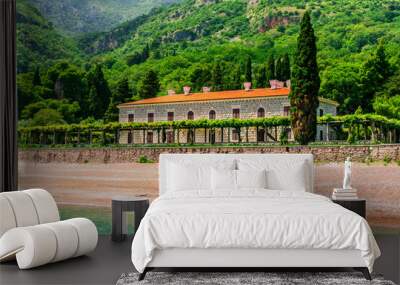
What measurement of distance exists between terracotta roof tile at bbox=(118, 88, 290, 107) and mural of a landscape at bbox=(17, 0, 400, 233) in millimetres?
88

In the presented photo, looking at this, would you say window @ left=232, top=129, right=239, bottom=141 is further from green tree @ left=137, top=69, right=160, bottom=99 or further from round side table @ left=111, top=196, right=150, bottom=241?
round side table @ left=111, top=196, right=150, bottom=241

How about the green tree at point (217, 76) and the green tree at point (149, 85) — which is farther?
the green tree at point (149, 85)

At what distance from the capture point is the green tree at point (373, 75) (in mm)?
7605

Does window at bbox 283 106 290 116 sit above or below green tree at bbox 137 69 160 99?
below

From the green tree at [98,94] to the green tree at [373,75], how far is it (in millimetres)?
3533

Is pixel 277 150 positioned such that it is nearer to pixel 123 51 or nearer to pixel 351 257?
pixel 123 51

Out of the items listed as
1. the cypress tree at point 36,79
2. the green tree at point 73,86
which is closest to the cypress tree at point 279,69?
the green tree at point 73,86

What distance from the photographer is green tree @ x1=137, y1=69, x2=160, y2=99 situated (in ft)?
27.0

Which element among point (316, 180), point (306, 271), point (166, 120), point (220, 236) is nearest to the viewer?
point (220, 236)

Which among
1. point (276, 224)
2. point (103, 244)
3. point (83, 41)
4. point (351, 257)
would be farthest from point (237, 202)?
point (83, 41)

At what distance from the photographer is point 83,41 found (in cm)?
841

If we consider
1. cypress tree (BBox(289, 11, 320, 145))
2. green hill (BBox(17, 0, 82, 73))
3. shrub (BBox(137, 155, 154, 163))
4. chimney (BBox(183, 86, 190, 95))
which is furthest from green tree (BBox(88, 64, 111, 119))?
cypress tree (BBox(289, 11, 320, 145))

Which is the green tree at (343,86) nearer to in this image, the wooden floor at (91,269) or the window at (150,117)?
the wooden floor at (91,269)

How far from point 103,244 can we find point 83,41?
3.23m
